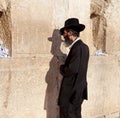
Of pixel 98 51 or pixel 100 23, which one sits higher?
pixel 100 23

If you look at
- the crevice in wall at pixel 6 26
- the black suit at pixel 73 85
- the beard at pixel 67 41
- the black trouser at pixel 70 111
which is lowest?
the black trouser at pixel 70 111

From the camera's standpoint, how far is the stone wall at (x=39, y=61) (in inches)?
234

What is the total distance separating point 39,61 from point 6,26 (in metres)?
0.77

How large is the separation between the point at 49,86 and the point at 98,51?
1.91 metres

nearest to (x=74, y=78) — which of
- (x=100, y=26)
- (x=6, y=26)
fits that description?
(x=6, y=26)

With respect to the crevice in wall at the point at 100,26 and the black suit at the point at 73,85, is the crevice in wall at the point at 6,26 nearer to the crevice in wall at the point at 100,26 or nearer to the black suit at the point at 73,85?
the black suit at the point at 73,85

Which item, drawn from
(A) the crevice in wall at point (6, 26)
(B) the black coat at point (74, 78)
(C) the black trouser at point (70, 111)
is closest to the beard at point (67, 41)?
(B) the black coat at point (74, 78)

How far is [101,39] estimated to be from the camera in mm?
8398

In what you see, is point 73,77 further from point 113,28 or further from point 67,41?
point 113,28

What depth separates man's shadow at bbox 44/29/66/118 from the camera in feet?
21.6

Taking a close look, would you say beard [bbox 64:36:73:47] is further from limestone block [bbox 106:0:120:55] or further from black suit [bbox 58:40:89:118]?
limestone block [bbox 106:0:120:55]

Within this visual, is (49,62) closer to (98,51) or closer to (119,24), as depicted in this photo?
(98,51)

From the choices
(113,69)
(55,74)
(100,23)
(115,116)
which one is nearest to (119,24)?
(100,23)

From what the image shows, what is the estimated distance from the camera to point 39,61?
6.35 metres
